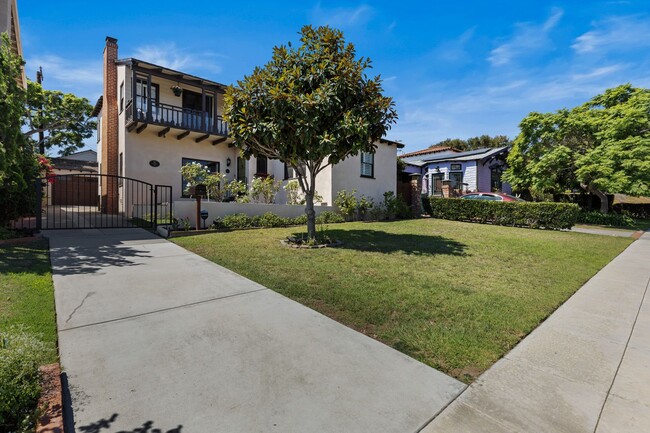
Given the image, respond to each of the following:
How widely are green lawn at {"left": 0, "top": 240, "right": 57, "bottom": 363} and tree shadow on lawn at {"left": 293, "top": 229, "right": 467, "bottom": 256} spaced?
5.55 meters

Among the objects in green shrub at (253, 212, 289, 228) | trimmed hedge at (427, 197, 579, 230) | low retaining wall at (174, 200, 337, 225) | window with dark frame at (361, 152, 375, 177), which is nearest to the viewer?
low retaining wall at (174, 200, 337, 225)

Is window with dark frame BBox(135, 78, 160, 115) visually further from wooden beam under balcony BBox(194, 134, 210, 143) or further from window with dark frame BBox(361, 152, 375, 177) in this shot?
window with dark frame BBox(361, 152, 375, 177)

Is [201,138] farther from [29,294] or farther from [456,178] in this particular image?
[456,178]

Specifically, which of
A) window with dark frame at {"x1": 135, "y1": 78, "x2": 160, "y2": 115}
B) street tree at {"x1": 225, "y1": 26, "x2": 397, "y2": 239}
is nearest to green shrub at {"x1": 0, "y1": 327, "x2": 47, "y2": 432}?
street tree at {"x1": 225, "y1": 26, "x2": 397, "y2": 239}

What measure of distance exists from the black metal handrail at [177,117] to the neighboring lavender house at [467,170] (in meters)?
14.6

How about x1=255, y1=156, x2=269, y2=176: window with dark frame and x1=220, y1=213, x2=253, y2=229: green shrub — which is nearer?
x1=220, y1=213, x2=253, y2=229: green shrub

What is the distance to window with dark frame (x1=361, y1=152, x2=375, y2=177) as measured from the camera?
1518 cm

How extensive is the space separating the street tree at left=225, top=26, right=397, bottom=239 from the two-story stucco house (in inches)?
256

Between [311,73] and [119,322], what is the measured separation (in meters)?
6.07

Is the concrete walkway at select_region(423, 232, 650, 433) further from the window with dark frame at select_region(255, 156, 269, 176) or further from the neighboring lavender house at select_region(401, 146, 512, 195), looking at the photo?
the neighboring lavender house at select_region(401, 146, 512, 195)

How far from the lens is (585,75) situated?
35.0 feet

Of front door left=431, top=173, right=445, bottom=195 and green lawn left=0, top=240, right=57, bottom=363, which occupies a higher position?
front door left=431, top=173, right=445, bottom=195

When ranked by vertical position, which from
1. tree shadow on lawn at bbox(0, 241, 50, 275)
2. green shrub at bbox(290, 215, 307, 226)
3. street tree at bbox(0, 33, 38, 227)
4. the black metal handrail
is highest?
the black metal handrail

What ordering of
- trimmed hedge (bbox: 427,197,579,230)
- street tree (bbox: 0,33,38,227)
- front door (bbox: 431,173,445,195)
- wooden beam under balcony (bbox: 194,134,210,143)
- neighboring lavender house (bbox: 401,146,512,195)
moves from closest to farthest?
street tree (bbox: 0,33,38,227)
trimmed hedge (bbox: 427,197,579,230)
wooden beam under balcony (bbox: 194,134,210,143)
neighboring lavender house (bbox: 401,146,512,195)
front door (bbox: 431,173,445,195)
